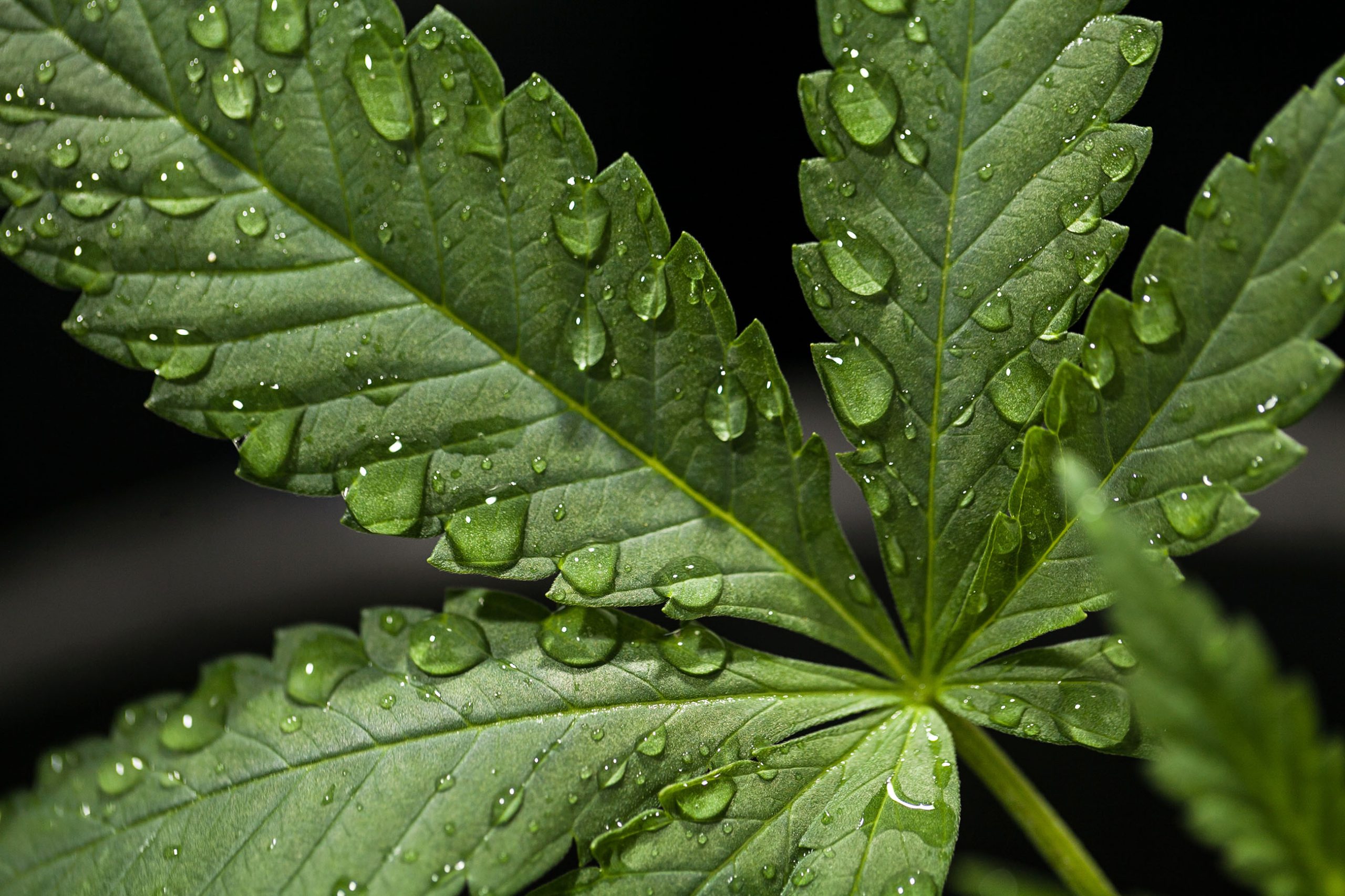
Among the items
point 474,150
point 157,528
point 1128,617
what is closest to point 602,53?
point 157,528

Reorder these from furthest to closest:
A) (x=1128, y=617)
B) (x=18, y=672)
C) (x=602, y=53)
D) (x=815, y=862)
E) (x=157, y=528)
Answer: (x=602, y=53) < (x=157, y=528) < (x=18, y=672) < (x=815, y=862) < (x=1128, y=617)

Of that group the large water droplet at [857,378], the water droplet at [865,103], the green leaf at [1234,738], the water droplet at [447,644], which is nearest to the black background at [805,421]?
the water droplet at [447,644]

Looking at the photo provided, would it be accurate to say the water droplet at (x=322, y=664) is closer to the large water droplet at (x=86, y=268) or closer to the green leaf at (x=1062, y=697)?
the large water droplet at (x=86, y=268)

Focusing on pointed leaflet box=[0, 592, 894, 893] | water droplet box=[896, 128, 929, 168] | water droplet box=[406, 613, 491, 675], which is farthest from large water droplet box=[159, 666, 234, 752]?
water droplet box=[896, 128, 929, 168]

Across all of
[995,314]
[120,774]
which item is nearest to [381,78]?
[995,314]

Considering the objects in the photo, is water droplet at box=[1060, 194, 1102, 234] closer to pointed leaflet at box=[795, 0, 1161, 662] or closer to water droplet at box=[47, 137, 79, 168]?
pointed leaflet at box=[795, 0, 1161, 662]

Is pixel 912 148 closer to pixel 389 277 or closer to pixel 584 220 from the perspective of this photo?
pixel 584 220

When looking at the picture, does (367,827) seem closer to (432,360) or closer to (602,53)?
(432,360)

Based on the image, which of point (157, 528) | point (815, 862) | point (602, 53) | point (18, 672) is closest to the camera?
point (815, 862)
